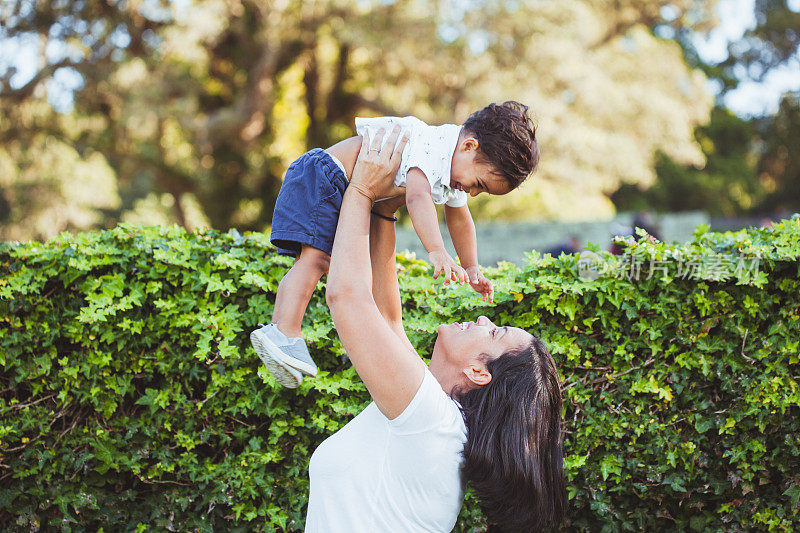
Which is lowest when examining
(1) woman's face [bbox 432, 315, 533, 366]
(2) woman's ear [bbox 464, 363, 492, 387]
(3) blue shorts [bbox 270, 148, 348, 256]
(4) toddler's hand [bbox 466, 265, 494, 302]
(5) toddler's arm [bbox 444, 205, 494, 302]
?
(2) woman's ear [bbox 464, 363, 492, 387]

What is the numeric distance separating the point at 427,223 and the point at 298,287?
506 millimetres

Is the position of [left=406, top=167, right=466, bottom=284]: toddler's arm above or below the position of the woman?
above

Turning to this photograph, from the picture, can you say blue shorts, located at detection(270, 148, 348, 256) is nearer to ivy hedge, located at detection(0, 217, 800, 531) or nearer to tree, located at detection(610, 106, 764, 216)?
ivy hedge, located at detection(0, 217, 800, 531)

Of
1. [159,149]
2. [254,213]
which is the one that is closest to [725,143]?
[254,213]

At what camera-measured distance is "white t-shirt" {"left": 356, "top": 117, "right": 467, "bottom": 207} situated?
2408mm

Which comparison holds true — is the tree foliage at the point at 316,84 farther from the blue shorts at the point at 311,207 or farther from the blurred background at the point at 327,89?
the blue shorts at the point at 311,207

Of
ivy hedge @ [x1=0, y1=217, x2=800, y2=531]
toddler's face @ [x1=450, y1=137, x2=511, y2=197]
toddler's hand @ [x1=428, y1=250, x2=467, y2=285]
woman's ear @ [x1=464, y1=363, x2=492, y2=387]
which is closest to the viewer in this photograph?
woman's ear @ [x1=464, y1=363, x2=492, y2=387]

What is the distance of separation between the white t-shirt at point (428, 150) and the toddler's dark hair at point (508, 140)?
110 mm

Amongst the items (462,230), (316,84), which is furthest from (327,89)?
(462,230)

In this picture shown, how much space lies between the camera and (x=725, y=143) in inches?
1254

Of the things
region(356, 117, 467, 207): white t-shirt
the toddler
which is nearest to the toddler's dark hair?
the toddler

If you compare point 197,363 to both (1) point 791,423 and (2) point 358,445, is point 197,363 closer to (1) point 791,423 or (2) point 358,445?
(2) point 358,445

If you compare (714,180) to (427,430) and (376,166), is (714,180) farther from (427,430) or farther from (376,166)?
(427,430)

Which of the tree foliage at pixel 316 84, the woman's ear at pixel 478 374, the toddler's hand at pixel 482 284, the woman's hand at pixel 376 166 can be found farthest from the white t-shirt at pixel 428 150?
the tree foliage at pixel 316 84
